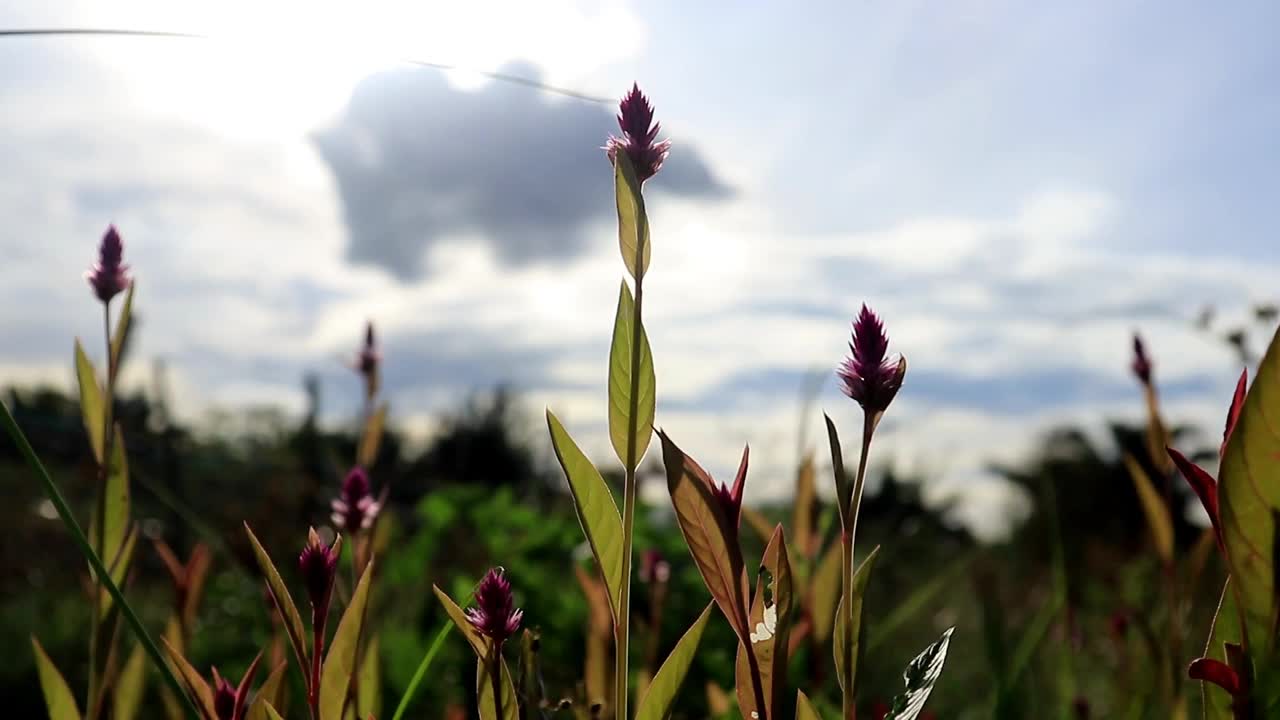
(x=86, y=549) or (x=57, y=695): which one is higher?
(x=86, y=549)

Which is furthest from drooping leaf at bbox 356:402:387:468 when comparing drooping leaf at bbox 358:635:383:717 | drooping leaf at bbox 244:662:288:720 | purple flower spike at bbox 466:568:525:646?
purple flower spike at bbox 466:568:525:646

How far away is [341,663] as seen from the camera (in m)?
0.79

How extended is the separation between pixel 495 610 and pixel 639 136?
13.1 inches

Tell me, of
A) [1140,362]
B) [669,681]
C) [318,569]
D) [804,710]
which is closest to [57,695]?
[318,569]

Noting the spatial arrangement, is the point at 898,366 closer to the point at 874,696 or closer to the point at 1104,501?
the point at 874,696

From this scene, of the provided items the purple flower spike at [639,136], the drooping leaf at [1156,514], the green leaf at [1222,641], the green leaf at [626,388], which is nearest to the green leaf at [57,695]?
the green leaf at [626,388]

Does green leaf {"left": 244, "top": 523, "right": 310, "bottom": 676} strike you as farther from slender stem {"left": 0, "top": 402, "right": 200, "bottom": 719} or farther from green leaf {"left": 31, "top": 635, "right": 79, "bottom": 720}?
green leaf {"left": 31, "top": 635, "right": 79, "bottom": 720}

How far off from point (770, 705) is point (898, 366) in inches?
9.9

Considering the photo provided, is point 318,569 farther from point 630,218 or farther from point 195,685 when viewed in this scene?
point 630,218

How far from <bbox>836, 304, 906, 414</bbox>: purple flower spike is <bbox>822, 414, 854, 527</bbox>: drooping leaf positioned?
40 mm

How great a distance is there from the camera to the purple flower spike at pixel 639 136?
66cm

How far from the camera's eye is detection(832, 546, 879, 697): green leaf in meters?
0.69

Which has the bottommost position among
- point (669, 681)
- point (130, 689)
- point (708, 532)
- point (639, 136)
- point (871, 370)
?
point (130, 689)

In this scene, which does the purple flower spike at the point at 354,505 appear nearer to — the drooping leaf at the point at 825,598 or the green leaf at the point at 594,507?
the green leaf at the point at 594,507
